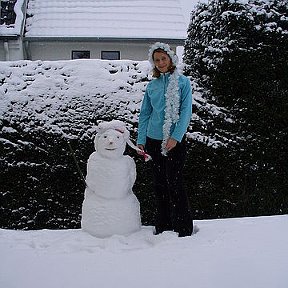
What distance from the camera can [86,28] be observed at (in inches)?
478

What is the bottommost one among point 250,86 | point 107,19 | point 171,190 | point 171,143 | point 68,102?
point 171,190

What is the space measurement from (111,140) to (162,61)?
2.66 ft

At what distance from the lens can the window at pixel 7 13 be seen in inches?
466

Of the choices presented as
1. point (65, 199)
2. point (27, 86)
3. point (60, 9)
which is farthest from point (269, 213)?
point (60, 9)

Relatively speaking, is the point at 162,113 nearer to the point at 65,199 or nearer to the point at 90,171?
the point at 90,171

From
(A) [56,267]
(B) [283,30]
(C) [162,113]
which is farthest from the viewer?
(B) [283,30]

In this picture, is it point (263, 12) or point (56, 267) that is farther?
point (263, 12)

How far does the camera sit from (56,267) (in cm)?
295

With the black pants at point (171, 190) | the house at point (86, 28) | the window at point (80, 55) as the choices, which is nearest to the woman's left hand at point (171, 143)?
the black pants at point (171, 190)

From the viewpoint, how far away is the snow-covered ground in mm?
2699

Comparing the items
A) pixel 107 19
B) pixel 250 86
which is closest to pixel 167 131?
pixel 250 86

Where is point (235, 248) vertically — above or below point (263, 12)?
below

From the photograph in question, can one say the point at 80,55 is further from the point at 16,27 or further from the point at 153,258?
the point at 153,258

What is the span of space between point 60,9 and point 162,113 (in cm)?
1059
